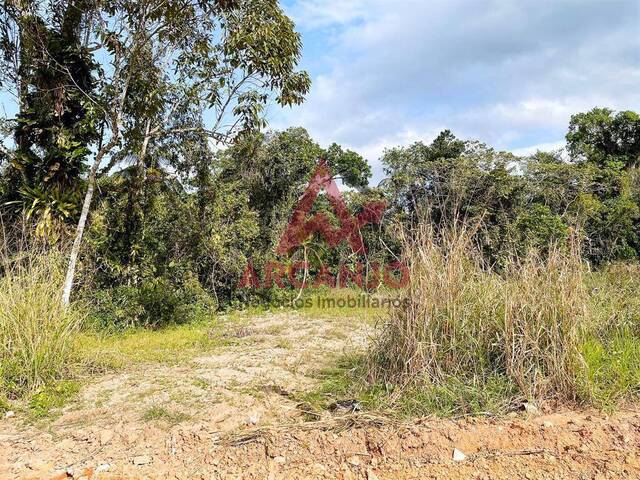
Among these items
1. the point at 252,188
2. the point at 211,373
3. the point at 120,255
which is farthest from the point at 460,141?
the point at 211,373

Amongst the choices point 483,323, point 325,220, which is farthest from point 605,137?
point 483,323

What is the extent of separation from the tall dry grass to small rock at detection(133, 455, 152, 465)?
57.8 inches

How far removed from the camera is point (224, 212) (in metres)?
8.52

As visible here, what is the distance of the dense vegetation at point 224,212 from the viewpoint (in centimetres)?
294

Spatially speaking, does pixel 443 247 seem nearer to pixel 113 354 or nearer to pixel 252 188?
pixel 113 354

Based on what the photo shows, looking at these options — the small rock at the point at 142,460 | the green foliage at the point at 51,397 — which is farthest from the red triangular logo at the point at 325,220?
the small rock at the point at 142,460

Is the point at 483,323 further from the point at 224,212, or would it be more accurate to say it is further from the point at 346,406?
the point at 224,212

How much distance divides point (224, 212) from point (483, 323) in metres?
6.39

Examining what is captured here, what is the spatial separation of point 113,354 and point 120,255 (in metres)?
3.01

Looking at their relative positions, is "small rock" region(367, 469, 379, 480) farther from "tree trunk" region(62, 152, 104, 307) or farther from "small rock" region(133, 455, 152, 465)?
"tree trunk" region(62, 152, 104, 307)

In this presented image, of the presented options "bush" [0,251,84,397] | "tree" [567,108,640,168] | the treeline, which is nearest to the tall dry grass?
the treeline

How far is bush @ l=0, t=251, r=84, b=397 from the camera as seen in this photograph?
3.34 m

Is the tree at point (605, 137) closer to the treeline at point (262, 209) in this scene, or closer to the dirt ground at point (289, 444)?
the treeline at point (262, 209)

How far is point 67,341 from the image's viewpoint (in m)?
3.74
